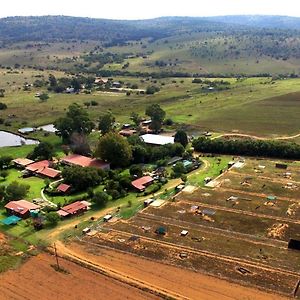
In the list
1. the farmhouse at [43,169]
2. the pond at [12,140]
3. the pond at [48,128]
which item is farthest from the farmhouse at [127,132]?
the farmhouse at [43,169]

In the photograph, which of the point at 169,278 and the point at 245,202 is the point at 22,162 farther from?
the point at 169,278

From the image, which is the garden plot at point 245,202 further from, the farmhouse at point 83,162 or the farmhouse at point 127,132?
the farmhouse at point 127,132

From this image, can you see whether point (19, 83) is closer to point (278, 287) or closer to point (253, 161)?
point (253, 161)

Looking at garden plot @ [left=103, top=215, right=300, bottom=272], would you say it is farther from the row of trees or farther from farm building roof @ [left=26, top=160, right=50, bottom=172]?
the row of trees

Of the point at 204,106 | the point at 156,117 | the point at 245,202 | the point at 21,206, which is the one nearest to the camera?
the point at 21,206

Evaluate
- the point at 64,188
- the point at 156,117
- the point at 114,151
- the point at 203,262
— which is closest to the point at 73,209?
the point at 64,188
